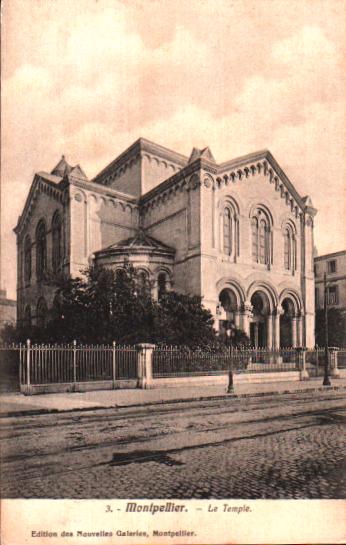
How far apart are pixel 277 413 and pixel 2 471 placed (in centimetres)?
746

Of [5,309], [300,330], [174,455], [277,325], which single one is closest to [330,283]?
[300,330]

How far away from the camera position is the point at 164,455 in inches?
261

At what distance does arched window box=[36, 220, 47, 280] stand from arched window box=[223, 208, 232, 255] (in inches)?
490

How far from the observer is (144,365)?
55.5 ft

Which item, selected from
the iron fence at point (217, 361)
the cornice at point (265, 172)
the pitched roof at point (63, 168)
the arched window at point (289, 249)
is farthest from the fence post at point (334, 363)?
the pitched roof at point (63, 168)

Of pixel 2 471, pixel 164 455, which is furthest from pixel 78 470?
pixel 164 455

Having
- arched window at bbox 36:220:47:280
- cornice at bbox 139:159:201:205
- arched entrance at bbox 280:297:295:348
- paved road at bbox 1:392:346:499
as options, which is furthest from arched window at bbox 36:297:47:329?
paved road at bbox 1:392:346:499

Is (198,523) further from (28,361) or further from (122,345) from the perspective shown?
(122,345)

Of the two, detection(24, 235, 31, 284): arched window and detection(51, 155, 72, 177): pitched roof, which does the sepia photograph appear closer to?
detection(51, 155, 72, 177): pitched roof

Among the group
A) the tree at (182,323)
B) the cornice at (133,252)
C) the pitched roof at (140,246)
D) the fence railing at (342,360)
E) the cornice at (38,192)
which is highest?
the cornice at (38,192)

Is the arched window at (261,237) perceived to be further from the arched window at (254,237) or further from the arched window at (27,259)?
the arched window at (27,259)

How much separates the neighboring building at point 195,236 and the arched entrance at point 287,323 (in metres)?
0.08

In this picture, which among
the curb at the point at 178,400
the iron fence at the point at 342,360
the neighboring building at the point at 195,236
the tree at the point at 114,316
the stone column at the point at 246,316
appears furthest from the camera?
the iron fence at the point at 342,360

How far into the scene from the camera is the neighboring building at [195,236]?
976 inches
